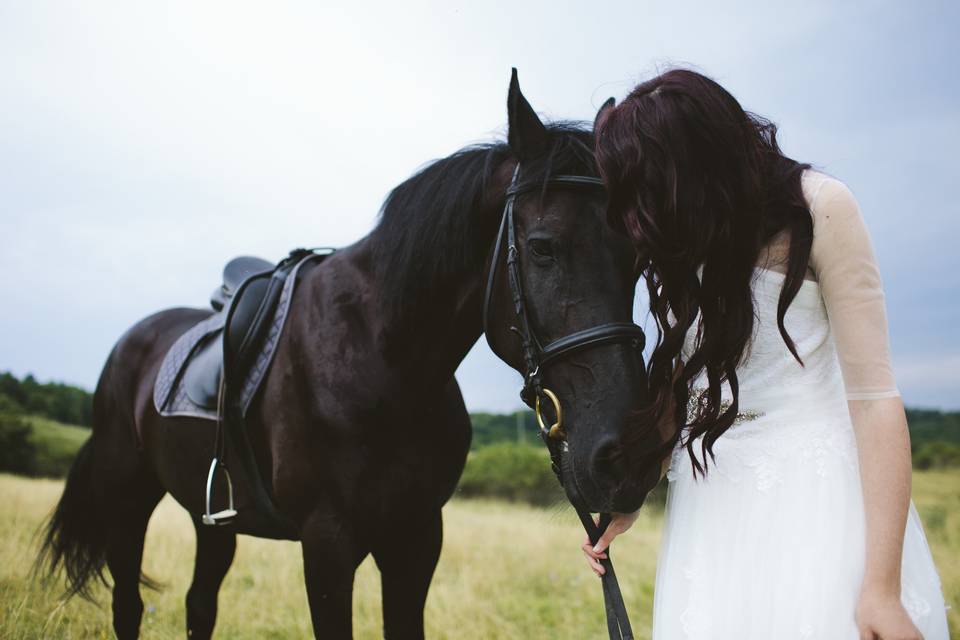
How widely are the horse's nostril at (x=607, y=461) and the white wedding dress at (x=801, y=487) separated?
0.71ft

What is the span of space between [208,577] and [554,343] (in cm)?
305

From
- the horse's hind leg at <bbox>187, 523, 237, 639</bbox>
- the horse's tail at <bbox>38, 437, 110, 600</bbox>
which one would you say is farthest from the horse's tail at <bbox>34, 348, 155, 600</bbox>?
the horse's hind leg at <bbox>187, 523, 237, 639</bbox>

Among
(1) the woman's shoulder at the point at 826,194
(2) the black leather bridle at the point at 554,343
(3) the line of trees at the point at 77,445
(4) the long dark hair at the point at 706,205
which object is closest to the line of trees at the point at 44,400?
(3) the line of trees at the point at 77,445

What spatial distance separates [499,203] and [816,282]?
118cm

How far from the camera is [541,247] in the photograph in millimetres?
→ 2053

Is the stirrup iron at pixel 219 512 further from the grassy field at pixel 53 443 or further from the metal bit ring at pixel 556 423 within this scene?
the grassy field at pixel 53 443

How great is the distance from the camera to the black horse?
195cm

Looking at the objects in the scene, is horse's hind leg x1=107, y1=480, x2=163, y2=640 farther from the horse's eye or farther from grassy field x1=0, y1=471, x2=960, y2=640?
the horse's eye

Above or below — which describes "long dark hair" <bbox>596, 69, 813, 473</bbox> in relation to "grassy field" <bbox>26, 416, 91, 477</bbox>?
above

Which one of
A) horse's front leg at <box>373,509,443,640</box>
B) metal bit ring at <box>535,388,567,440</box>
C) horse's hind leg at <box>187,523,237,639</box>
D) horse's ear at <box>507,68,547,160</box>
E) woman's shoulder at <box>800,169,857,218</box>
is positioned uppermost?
horse's ear at <box>507,68,547,160</box>

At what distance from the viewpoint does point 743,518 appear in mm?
1505

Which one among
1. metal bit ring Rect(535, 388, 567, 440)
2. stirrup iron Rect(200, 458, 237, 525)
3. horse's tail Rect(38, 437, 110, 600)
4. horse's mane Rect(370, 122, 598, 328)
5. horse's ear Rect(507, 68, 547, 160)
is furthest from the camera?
horse's tail Rect(38, 437, 110, 600)

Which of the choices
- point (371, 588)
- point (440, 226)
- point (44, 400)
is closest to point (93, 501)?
point (371, 588)

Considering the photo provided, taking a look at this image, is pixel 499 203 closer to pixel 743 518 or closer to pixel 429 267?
pixel 429 267
